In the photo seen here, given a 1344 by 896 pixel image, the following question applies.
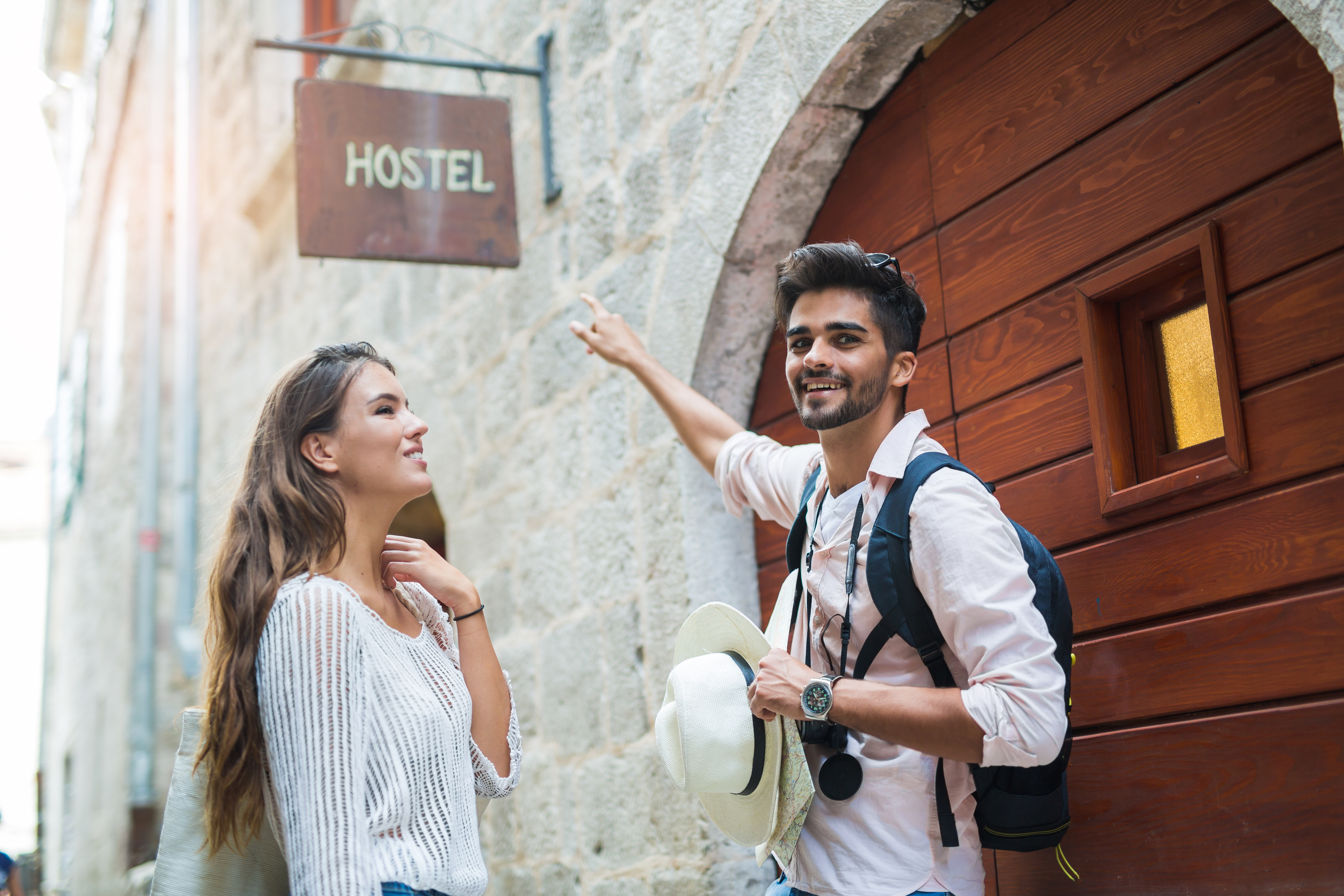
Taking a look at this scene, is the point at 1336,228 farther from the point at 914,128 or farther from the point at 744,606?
the point at 744,606

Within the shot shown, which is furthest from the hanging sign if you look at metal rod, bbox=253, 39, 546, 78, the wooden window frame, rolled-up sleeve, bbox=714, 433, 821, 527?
the wooden window frame

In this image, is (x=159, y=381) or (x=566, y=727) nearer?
(x=566, y=727)

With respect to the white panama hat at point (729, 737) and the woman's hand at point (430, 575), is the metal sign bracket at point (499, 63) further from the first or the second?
the white panama hat at point (729, 737)

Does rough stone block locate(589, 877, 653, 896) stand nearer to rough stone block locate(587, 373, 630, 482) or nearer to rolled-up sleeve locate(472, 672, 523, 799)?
rough stone block locate(587, 373, 630, 482)

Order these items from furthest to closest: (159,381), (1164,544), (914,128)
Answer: (159,381) → (914,128) → (1164,544)

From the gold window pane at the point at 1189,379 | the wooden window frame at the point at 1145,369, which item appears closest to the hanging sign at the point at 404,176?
the wooden window frame at the point at 1145,369

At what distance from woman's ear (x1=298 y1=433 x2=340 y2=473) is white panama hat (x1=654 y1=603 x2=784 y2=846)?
0.66 meters

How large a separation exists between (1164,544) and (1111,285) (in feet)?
1.66

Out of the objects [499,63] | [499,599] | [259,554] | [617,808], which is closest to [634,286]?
[499,63]

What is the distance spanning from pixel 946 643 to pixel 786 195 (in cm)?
170

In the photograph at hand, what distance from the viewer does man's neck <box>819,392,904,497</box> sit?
2.11m

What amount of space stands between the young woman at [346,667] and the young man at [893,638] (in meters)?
0.50

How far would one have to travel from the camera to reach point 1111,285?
2.34 metres

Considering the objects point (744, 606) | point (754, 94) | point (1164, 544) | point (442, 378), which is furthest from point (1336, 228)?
point (442, 378)
